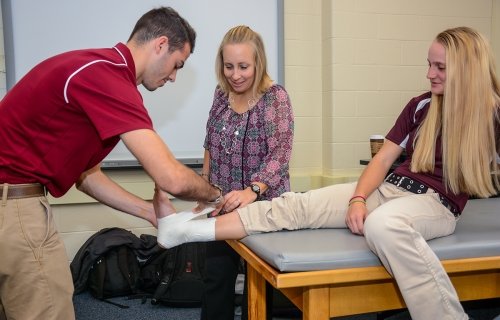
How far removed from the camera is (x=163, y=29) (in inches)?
53.3

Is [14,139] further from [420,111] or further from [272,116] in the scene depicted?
[420,111]

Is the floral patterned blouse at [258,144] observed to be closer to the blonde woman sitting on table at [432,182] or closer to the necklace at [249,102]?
the necklace at [249,102]

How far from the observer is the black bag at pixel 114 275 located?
8.34ft

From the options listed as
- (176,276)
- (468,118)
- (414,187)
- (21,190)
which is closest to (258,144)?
(414,187)

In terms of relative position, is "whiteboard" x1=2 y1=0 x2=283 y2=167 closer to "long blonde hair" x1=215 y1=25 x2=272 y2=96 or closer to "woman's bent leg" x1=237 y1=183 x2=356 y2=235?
"long blonde hair" x1=215 y1=25 x2=272 y2=96

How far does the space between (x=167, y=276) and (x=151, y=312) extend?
22 centimetres

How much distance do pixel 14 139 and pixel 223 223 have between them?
621 mm

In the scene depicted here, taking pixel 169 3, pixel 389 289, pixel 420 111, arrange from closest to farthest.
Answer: pixel 389 289, pixel 420 111, pixel 169 3

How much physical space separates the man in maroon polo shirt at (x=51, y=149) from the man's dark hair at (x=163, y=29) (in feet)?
0.59

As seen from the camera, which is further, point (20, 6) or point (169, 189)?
point (20, 6)

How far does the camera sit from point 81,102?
1.11 meters

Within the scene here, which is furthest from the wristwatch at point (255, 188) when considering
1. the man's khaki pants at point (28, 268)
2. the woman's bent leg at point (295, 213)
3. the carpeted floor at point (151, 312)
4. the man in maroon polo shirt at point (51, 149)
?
the carpeted floor at point (151, 312)

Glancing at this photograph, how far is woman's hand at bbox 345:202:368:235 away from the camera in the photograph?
138cm

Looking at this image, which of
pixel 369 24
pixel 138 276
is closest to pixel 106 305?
pixel 138 276
